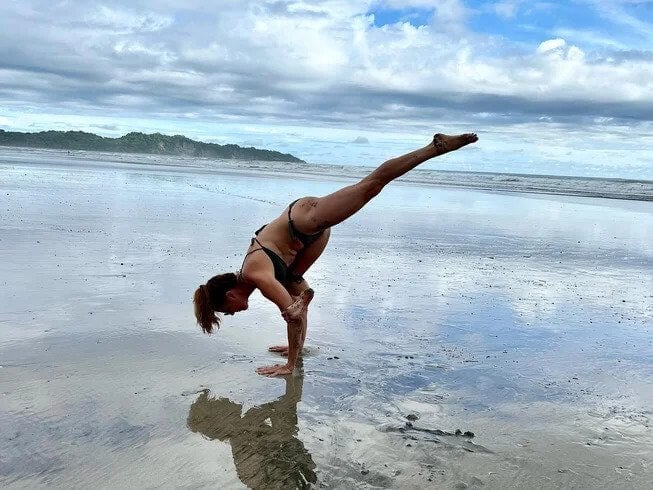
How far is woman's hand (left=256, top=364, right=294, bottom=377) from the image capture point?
18.3 feet

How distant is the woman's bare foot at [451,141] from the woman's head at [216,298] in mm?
2089

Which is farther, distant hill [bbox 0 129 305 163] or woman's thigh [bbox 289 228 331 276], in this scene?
distant hill [bbox 0 129 305 163]

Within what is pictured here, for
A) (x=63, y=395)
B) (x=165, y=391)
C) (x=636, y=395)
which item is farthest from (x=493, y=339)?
(x=63, y=395)

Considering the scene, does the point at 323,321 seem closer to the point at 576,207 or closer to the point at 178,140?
the point at 576,207

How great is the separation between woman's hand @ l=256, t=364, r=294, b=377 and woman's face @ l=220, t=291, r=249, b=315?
620mm

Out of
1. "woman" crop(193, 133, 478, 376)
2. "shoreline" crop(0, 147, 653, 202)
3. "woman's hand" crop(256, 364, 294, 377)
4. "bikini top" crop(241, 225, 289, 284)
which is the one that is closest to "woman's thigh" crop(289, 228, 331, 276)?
"woman" crop(193, 133, 478, 376)

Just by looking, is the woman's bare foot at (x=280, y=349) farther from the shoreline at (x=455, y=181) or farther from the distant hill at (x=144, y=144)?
the distant hill at (x=144, y=144)

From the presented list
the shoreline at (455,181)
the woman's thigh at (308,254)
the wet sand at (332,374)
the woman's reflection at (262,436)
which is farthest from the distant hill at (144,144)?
the woman's reflection at (262,436)

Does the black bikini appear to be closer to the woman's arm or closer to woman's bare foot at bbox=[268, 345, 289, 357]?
the woman's arm

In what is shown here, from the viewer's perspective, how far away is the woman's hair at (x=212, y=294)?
5.83 meters

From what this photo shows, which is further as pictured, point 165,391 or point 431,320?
point 431,320

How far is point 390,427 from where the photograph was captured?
459cm

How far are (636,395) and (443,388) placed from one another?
1.58 meters

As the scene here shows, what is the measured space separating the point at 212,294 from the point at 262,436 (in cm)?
174
